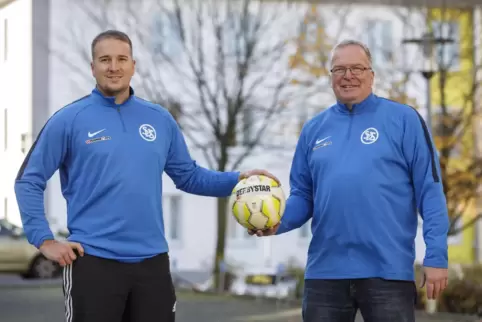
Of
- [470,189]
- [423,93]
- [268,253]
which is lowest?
[268,253]

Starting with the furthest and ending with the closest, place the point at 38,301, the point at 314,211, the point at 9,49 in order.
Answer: the point at 9,49
the point at 38,301
the point at 314,211

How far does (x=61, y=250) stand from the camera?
5.51 metres

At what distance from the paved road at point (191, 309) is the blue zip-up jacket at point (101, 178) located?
8630mm

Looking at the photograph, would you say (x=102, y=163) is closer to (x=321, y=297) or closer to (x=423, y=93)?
(x=321, y=297)

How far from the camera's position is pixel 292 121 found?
24.5 m

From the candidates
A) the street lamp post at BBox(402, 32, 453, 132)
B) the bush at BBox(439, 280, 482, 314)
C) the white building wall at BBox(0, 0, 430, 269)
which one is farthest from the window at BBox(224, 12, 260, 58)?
the bush at BBox(439, 280, 482, 314)

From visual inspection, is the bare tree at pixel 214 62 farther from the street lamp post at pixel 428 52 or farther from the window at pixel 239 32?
the street lamp post at pixel 428 52

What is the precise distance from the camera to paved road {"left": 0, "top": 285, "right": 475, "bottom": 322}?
14.7 m

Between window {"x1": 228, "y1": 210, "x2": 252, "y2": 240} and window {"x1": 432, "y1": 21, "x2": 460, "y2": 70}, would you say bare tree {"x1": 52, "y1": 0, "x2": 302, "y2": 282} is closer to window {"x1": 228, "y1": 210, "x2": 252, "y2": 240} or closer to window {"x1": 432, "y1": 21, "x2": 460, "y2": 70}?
window {"x1": 432, "y1": 21, "x2": 460, "y2": 70}

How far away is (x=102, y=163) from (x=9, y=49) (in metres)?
19.8

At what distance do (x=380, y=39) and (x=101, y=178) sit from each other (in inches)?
804

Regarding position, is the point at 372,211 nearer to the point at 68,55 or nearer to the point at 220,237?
the point at 220,237

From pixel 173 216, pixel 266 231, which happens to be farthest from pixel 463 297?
pixel 173 216

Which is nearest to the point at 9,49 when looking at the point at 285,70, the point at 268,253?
the point at 285,70
